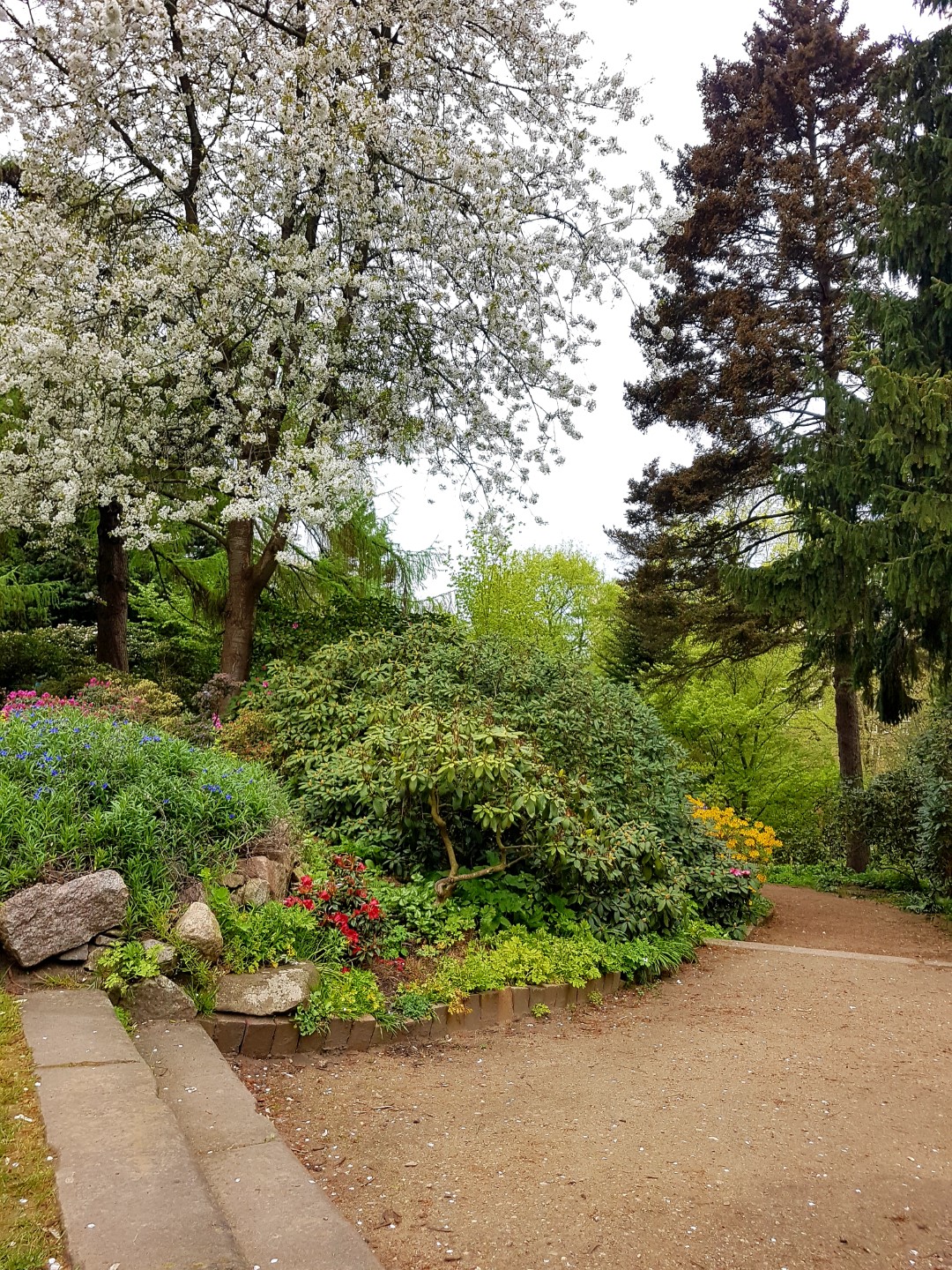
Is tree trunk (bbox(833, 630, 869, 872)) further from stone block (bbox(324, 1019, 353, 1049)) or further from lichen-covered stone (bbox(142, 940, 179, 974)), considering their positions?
lichen-covered stone (bbox(142, 940, 179, 974))

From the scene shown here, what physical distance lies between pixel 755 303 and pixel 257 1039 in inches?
476

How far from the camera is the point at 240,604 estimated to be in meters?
9.21

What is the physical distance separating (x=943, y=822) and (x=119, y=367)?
9420 mm

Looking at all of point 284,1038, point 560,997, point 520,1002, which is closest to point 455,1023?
point 520,1002

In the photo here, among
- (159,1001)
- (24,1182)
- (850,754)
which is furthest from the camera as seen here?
(850,754)

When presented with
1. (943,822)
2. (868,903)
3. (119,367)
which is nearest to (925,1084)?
(943,822)

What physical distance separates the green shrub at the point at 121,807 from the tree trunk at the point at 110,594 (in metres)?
5.50

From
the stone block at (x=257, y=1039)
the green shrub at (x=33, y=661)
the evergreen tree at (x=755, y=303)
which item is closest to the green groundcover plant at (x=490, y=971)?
the stone block at (x=257, y=1039)

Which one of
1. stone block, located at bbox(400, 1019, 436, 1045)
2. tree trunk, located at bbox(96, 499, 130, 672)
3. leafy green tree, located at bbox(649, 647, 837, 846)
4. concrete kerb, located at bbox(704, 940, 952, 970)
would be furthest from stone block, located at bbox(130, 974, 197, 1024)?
leafy green tree, located at bbox(649, 647, 837, 846)

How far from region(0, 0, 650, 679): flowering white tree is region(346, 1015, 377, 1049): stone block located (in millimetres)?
5070

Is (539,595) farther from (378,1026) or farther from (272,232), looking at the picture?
(378,1026)

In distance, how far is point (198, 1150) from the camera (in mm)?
2486

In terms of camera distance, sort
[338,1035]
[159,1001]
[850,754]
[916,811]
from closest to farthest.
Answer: [159,1001] < [338,1035] < [916,811] < [850,754]

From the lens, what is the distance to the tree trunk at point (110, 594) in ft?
33.4
